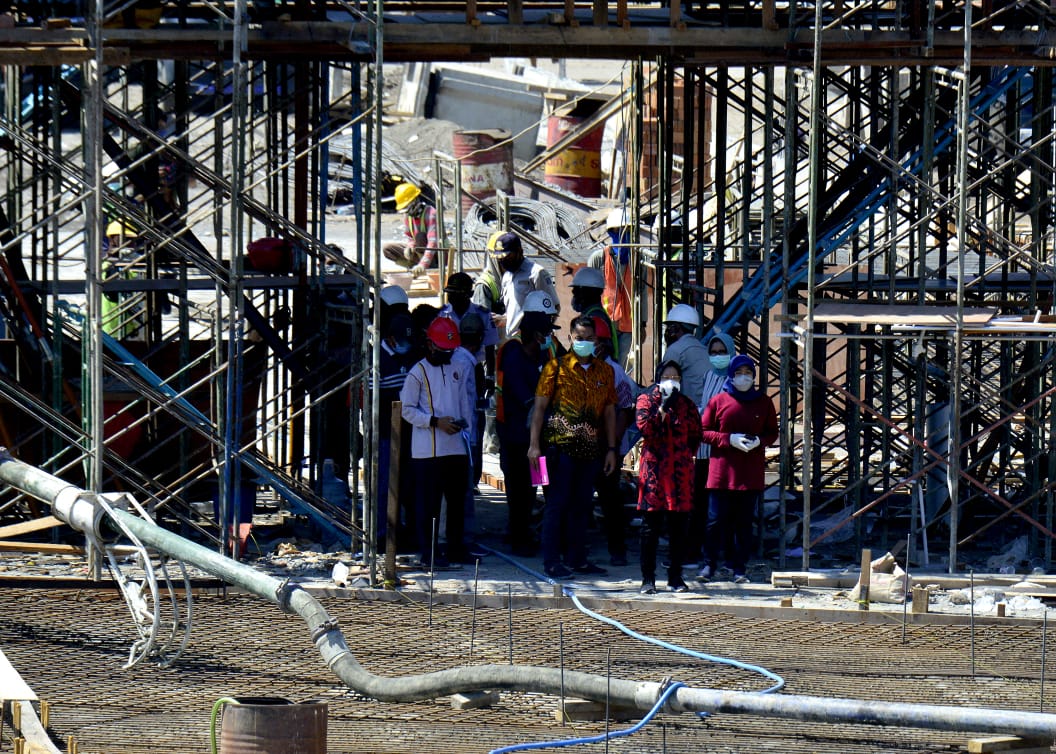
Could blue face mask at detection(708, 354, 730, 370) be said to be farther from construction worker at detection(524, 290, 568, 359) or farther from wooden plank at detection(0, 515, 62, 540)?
wooden plank at detection(0, 515, 62, 540)

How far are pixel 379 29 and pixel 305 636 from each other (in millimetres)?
3904

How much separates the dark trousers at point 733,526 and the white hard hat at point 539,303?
2.05m

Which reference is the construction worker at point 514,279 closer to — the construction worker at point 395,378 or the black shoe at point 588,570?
the construction worker at point 395,378

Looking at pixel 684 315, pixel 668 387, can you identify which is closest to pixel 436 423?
pixel 668 387

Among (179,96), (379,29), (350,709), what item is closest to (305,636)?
(350,709)

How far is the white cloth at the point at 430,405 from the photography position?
1404 cm

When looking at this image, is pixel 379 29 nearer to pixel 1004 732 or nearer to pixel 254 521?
pixel 254 521

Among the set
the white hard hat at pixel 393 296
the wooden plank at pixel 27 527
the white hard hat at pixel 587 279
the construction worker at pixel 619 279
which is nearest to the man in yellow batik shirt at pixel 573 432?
the white hard hat at pixel 587 279

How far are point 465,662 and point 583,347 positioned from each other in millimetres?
2874

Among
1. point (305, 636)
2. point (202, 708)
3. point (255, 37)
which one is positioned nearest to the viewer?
point (202, 708)

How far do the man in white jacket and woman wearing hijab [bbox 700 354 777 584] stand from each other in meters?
1.74

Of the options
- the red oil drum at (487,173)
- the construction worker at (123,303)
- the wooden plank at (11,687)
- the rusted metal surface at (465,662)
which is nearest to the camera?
the wooden plank at (11,687)

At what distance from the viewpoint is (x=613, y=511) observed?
14.8 metres

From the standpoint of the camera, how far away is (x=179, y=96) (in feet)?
53.3
